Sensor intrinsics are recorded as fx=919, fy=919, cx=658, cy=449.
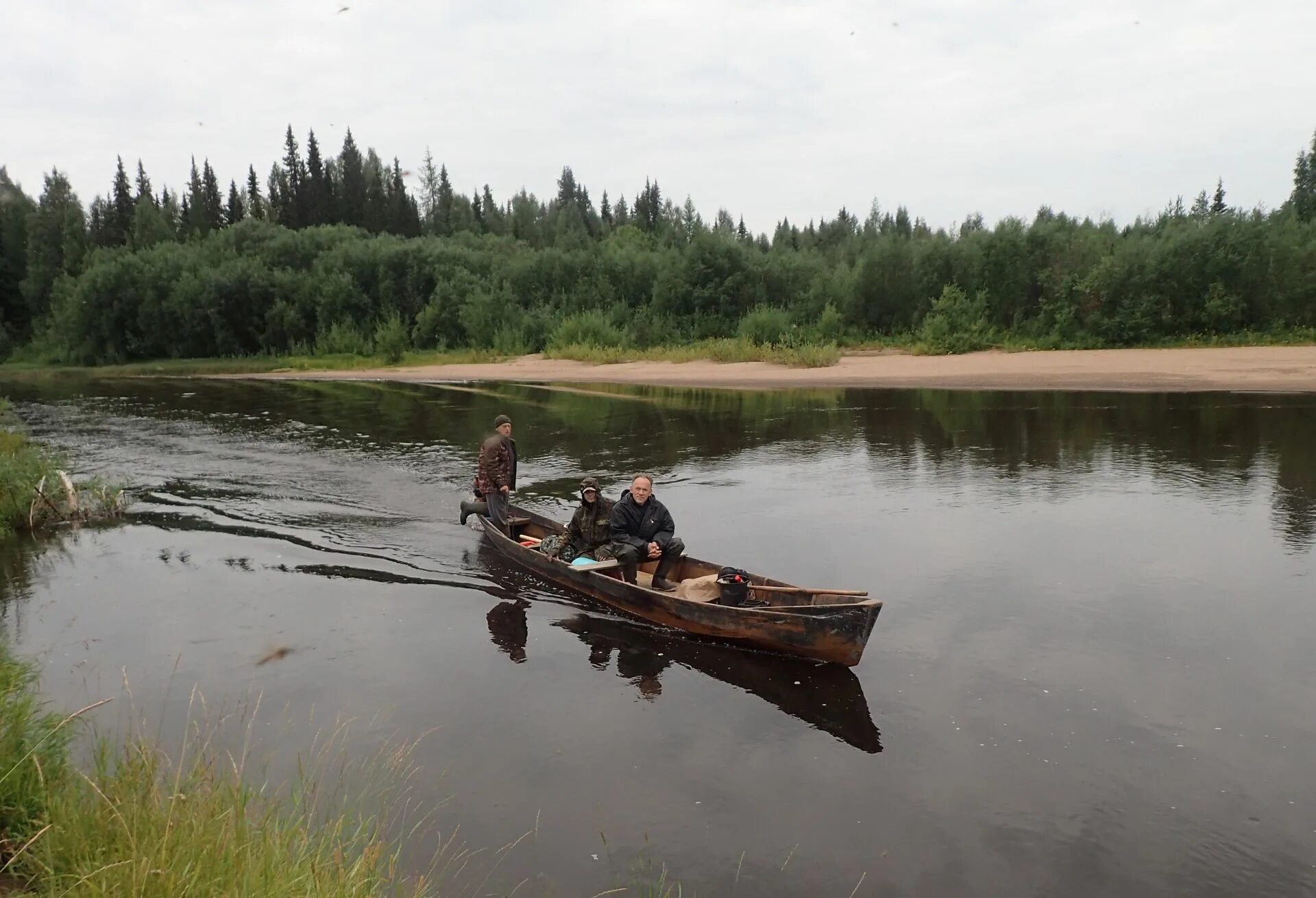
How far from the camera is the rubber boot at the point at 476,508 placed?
1419cm

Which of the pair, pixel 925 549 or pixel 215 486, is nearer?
pixel 925 549

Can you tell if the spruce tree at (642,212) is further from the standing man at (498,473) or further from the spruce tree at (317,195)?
the standing man at (498,473)

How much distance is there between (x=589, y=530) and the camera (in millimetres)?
12148

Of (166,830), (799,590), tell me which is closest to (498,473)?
(799,590)

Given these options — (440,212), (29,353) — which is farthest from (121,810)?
(440,212)

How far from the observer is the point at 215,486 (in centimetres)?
1909

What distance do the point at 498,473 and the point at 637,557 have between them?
3695 mm

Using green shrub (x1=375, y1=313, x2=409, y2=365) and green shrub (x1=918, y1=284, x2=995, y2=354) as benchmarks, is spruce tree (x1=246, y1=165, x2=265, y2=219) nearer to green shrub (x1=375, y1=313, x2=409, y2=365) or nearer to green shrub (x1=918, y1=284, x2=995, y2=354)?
green shrub (x1=375, y1=313, x2=409, y2=365)

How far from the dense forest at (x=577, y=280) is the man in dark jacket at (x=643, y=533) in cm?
3009

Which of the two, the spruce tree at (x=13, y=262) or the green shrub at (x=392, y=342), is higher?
the spruce tree at (x=13, y=262)

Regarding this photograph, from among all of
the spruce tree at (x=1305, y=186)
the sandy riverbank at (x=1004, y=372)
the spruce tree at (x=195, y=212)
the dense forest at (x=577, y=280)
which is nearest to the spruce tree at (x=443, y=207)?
the dense forest at (x=577, y=280)

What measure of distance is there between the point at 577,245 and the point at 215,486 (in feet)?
180

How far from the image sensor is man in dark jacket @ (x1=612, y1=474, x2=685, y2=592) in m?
11.0

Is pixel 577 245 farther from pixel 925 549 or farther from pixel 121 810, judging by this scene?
pixel 121 810
